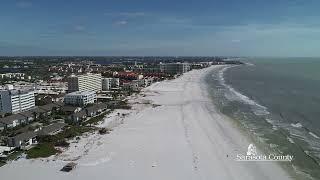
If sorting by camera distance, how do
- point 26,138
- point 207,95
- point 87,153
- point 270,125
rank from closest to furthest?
1. point 87,153
2. point 26,138
3. point 270,125
4. point 207,95

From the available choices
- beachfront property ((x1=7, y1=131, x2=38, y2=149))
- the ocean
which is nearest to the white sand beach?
the ocean

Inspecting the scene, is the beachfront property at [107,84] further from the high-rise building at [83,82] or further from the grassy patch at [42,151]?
the grassy patch at [42,151]

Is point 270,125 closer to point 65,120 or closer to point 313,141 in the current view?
point 313,141

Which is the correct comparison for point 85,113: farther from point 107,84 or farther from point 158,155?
point 107,84

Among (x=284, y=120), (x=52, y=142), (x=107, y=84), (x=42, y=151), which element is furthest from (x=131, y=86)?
(x=42, y=151)

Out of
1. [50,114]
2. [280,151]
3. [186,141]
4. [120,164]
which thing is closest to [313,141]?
[280,151]
